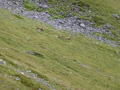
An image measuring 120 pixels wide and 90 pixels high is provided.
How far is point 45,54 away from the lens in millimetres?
45562

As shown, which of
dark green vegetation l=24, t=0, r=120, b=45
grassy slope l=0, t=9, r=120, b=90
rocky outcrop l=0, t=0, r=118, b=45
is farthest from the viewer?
dark green vegetation l=24, t=0, r=120, b=45

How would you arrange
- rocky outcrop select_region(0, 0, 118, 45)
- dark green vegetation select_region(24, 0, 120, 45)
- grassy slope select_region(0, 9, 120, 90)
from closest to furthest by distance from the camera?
grassy slope select_region(0, 9, 120, 90)
rocky outcrop select_region(0, 0, 118, 45)
dark green vegetation select_region(24, 0, 120, 45)

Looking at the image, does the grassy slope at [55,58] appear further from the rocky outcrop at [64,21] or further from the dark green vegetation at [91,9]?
the dark green vegetation at [91,9]

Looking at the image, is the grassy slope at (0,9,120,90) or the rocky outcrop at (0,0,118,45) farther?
the rocky outcrop at (0,0,118,45)

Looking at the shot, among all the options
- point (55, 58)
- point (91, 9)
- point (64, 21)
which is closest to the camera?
point (55, 58)

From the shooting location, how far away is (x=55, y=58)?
45750 mm

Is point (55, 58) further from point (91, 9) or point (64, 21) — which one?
point (91, 9)

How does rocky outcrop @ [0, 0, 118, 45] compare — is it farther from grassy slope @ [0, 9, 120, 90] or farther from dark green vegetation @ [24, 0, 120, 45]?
grassy slope @ [0, 9, 120, 90]

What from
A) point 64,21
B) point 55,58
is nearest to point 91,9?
point 64,21

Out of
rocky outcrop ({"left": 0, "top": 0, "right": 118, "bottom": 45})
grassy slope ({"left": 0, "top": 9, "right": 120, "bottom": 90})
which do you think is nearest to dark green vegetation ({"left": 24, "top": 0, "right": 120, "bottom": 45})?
→ rocky outcrop ({"left": 0, "top": 0, "right": 118, "bottom": 45})

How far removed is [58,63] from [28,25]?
81.9ft

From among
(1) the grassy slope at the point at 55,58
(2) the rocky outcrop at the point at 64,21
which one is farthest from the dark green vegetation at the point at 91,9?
(1) the grassy slope at the point at 55,58

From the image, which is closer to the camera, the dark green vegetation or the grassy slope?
the grassy slope

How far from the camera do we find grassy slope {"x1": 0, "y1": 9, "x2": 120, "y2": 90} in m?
31.7
